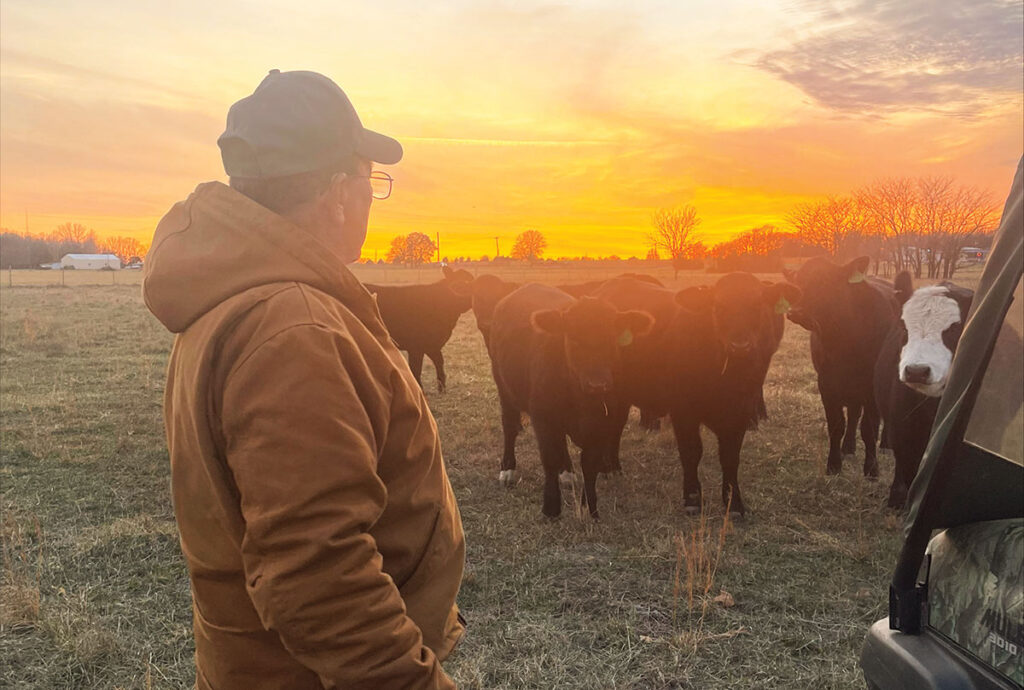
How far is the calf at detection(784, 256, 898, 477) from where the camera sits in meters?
7.35

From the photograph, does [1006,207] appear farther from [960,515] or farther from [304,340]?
[304,340]

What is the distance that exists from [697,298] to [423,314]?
656 centimetres

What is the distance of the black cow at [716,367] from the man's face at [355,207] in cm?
454

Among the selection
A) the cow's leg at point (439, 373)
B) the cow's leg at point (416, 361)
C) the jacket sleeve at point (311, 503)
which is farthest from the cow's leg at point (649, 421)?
the jacket sleeve at point (311, 503)

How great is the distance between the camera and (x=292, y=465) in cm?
140

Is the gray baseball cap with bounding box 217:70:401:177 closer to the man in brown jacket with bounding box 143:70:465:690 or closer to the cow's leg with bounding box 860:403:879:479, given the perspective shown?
the man in brown jacket with bounding box 143:70:465:690

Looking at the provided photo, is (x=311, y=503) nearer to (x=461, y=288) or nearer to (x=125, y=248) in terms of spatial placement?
(x=461, y=288)

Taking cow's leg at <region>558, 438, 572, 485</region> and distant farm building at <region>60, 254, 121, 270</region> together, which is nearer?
cow's leg at <region>558, 438, 572, 485</region>

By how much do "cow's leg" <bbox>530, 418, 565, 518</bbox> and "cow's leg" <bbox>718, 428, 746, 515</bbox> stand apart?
4.47 ft

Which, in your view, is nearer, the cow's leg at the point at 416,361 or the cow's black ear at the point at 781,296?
the cow's black ear at the point at 781,296

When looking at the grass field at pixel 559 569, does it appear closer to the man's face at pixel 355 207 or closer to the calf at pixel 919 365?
the calf at pixel 919 365

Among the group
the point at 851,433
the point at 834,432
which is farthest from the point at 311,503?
the point at 851,433

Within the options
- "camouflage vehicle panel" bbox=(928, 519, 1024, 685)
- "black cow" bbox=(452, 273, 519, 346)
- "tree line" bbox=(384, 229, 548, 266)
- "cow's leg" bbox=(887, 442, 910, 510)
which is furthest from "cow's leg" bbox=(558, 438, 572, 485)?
"tree line" bbox=(384, 229, 548, 266)

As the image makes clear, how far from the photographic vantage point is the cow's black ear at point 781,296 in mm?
6336
